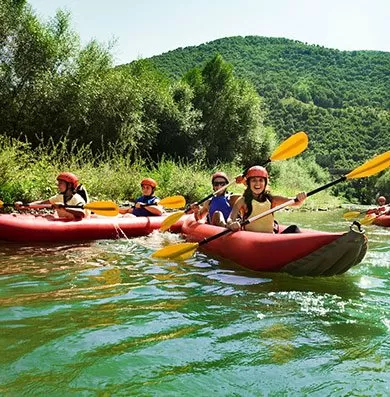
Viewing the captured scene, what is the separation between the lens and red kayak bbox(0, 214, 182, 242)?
602 centimetres

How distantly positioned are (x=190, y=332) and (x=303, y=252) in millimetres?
1520

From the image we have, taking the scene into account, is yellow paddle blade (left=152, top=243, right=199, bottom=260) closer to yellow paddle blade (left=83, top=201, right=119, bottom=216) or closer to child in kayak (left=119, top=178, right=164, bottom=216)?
yellow paddle blade (left=83, top=201, right=119, bottom=216)

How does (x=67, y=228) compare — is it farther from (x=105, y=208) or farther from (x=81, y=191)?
(x=81, y=191)

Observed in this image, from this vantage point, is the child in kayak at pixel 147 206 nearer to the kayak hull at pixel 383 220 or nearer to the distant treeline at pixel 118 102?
the distant treeline at pixel 118 102

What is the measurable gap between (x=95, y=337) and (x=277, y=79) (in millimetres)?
70738

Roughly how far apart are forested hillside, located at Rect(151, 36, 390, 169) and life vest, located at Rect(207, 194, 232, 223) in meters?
50.6

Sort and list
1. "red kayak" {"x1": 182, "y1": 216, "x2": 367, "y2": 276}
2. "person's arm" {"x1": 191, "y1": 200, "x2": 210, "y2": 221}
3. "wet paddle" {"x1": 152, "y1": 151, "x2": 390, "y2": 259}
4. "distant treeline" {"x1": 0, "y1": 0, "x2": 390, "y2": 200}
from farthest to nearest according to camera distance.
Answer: "distant treeline" {"x1": 0, "y1": 0, "x2": 390, "y2": 200} < "person's arm" {"x1": 191, "y1": 200, "x2": 210, "y2": 221} < "wet paddle" {"x1": 152, "y1": 151, "x2": 390, "y2": 259} < "red kayak" {"x1": 182, "y1": 216, "x2": 367, "y2": 276}

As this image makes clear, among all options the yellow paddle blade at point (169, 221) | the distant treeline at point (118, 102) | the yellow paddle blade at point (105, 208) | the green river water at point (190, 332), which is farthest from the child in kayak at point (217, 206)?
the distant treeline at point (118, 102)

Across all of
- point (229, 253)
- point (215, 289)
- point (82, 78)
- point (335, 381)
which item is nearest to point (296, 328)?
point (335, 381)

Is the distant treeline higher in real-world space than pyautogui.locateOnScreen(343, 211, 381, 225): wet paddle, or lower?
higher

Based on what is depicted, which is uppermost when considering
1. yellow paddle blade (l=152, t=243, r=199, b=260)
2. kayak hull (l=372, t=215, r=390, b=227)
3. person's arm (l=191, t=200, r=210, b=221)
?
person's arm (l=191, t=200, r=210, b=221)

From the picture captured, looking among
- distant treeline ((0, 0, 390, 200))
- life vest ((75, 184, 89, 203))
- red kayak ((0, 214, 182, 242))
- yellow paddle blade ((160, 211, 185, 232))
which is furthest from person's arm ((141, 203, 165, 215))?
distant treeline ((0, 0, 390, 200))

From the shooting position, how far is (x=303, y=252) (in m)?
3.97

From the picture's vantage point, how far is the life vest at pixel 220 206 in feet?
21.5
